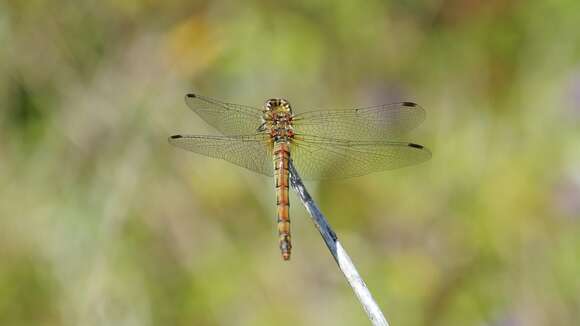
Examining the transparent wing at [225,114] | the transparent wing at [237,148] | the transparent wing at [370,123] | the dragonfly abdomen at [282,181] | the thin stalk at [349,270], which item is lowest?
the thin stalk at [349,270]

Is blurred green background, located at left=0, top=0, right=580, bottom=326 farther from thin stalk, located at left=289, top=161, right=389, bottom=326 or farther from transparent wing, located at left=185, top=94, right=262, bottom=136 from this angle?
thin stalk, located at left=289, top=161, right=389, bottom=326

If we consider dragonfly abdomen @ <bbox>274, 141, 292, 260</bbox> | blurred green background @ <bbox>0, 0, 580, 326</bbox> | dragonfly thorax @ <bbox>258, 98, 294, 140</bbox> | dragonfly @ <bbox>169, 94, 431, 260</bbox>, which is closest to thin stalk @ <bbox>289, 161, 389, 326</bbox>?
dragonfly abdomen @ <bbox>274, 141, 292, 260</bbox>

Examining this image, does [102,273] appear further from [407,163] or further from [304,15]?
[304,15]

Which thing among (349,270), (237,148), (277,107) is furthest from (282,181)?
(349,270)

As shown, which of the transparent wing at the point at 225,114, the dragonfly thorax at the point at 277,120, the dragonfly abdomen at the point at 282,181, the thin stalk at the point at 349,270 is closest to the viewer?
the thin stalk at the point at 349,270

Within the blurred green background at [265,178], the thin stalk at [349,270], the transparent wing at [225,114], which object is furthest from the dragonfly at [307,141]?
the thin stalk at [349,270]

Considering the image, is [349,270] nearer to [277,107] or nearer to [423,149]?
[423,149]

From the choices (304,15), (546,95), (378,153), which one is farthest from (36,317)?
(546,95)

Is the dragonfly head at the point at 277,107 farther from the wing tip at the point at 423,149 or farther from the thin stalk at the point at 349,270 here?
the thin stalk at the point at 349,270
